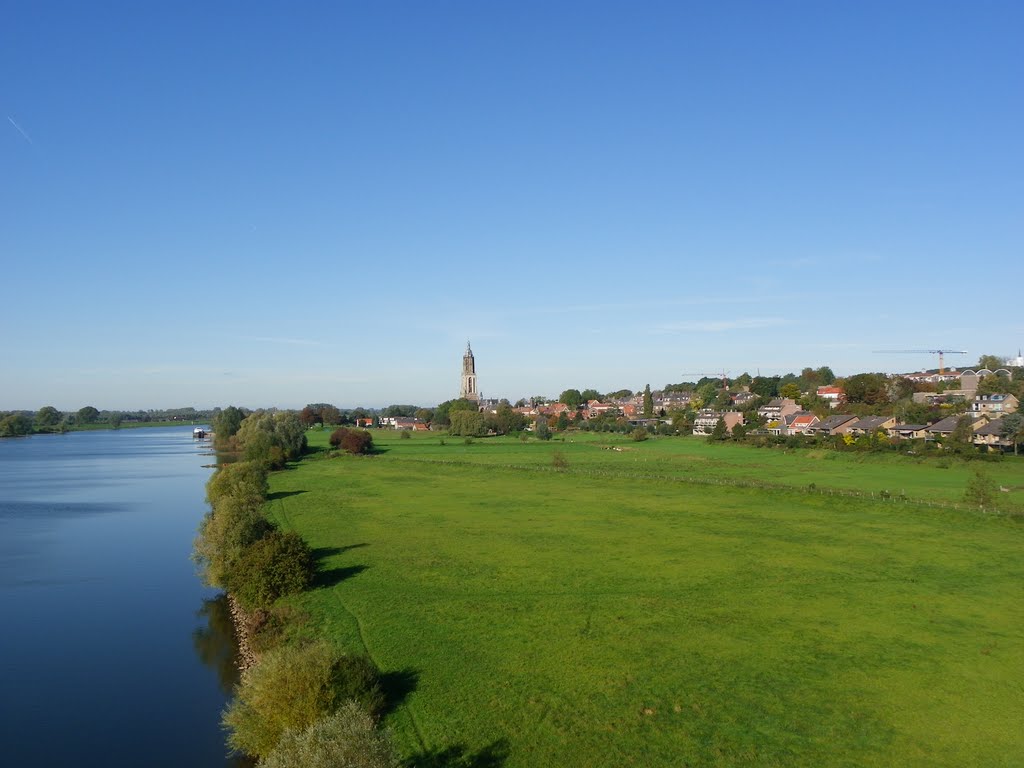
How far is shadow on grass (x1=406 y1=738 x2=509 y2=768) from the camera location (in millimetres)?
14789

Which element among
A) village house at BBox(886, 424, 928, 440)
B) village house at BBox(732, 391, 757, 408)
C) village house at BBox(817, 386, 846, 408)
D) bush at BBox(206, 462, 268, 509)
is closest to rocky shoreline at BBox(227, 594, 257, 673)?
bush at BBox(206, 462, 268, 509)

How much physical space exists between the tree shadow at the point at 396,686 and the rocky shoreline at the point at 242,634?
13.6 ft

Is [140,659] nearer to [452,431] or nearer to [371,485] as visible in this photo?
[371,485]

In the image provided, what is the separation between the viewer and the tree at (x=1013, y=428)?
7114 cm

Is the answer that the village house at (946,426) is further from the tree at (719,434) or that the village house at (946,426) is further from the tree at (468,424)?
the tree at (468,424)

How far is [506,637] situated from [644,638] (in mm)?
4068

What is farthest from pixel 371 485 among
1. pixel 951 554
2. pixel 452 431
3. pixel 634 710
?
pixel 452 431

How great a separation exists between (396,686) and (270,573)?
35.9 ft

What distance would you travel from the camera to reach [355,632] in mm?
22859

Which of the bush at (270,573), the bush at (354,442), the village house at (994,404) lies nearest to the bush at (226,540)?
the bush at (270,573)

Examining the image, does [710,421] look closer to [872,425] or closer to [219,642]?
[872,425]

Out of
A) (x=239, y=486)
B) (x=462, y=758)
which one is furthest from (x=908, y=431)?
(x=462, y=758)

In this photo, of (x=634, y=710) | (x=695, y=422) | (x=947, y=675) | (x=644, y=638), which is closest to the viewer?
(x=634, y=710)

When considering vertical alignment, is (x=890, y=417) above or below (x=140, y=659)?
above
